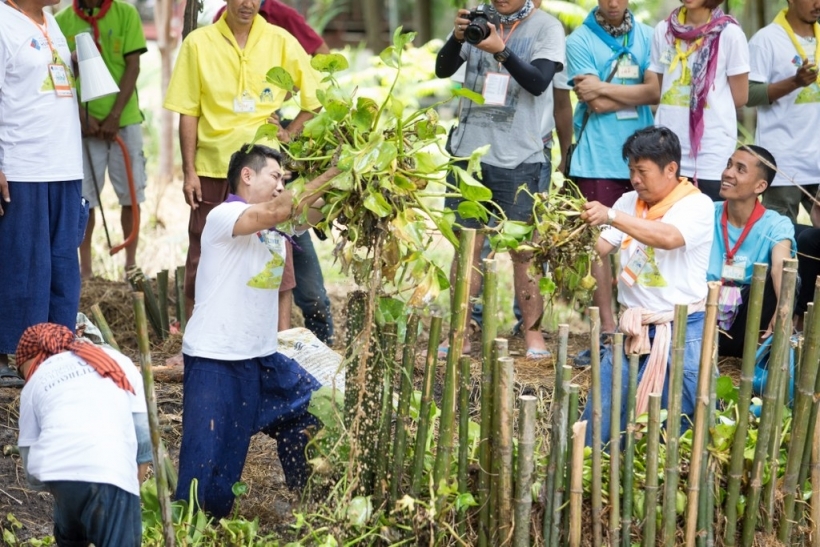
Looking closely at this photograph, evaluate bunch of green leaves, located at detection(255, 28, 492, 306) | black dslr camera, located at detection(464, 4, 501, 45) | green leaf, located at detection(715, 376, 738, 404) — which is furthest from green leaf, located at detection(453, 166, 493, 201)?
black dslr camera, located at detection(464, 4, 501, 45)

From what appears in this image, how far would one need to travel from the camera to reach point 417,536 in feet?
10.2

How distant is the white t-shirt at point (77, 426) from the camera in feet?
8.82

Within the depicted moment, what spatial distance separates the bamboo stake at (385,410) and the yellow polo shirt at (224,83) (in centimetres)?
196

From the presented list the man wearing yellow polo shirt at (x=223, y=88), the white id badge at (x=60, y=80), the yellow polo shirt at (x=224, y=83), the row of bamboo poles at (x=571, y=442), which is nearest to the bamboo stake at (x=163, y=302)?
the man wearing yellow polo shirt at (x=223, y=88)

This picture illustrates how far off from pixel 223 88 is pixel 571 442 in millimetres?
2585

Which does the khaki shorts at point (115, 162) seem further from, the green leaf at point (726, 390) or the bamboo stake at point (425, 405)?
the green leaf at point (726, 390)

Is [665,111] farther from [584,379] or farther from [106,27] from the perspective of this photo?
[106,27]

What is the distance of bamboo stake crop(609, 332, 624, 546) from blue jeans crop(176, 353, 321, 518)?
1011 mm

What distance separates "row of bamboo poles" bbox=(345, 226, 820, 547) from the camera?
302cm

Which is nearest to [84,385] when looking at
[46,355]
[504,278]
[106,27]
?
[46,355]

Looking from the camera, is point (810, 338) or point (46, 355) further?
point (810, 338)

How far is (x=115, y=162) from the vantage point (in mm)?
6039

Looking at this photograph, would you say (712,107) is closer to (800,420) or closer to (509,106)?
(509,106)

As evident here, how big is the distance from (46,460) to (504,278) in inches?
204
